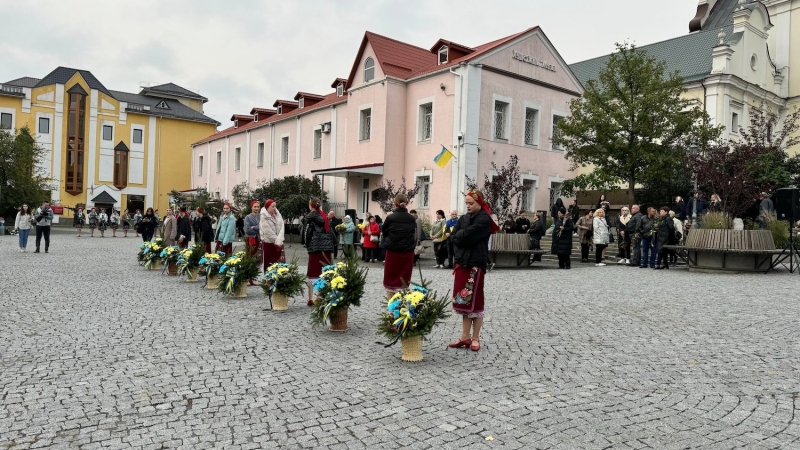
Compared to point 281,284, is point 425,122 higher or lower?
higher

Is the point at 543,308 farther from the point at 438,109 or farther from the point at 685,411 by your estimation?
the point at 438,109

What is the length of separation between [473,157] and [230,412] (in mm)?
22679

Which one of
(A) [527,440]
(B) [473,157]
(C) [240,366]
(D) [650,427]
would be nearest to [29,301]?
(C) [240,366]

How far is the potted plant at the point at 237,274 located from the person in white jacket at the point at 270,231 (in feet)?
1.46

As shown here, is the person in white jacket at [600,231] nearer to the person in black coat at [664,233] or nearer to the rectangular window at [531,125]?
the person in black coat at [664,233]

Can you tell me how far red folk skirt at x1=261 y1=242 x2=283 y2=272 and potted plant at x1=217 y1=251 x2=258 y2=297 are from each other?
0.42 meters

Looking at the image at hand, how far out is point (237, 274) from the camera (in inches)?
428

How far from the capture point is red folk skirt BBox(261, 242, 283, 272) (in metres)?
11.7

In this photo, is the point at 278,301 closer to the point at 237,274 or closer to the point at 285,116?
the point at 237,274

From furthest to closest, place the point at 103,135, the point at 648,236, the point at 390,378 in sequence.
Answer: the point at 103,135, the point at 648,236, the point at 390,378

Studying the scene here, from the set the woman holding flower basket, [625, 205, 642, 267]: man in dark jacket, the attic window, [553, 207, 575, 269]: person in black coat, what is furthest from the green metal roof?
the woman holding flower basket

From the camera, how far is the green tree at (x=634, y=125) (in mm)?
24422

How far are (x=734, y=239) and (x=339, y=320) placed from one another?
39.7 ft

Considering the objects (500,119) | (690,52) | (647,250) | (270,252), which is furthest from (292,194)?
(690,52)
